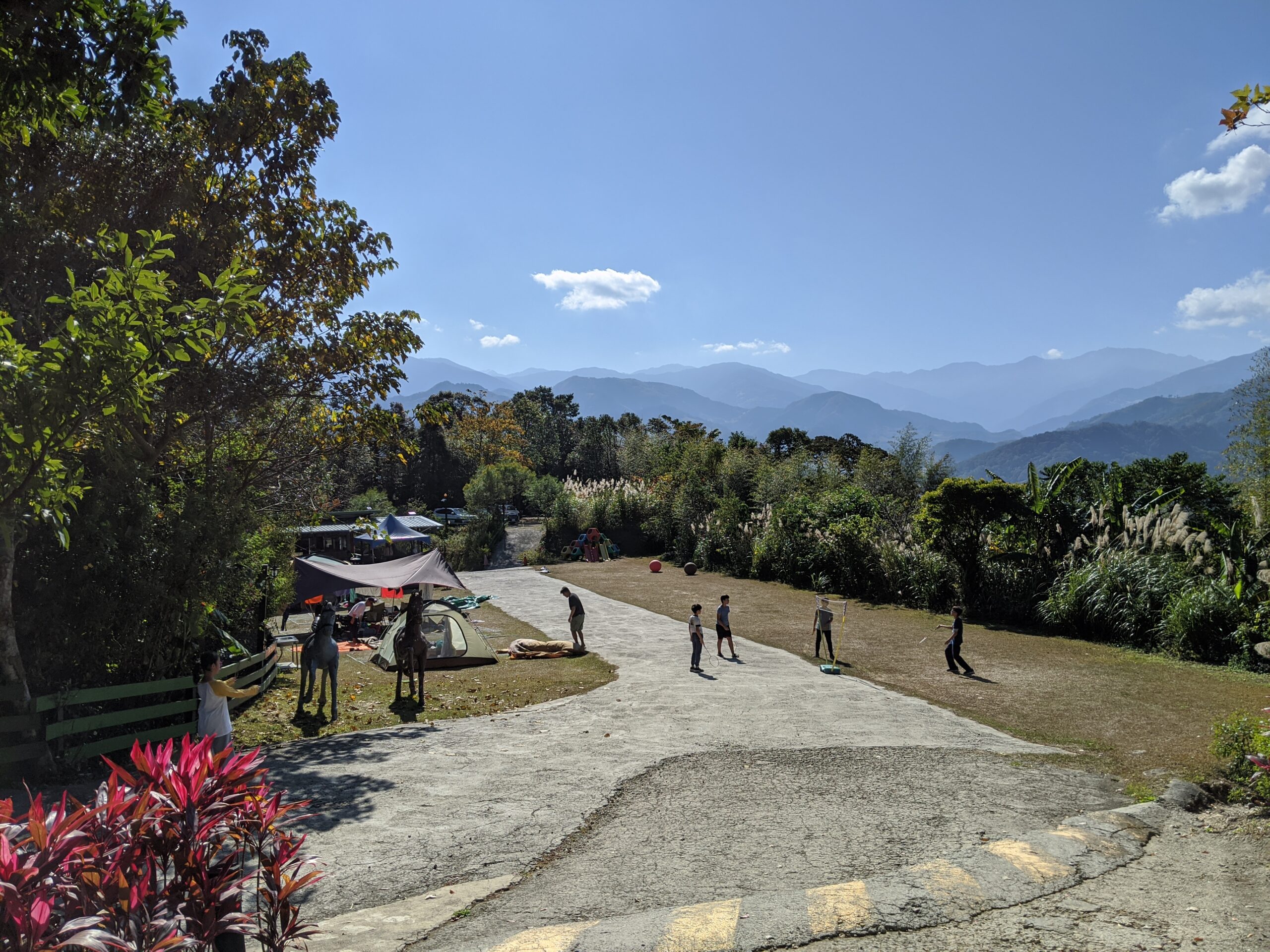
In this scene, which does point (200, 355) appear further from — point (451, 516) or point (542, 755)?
point (451, 516)

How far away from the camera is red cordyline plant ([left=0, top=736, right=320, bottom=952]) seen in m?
2.50

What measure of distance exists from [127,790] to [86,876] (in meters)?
0.38

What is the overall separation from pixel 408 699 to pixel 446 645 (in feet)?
11.6

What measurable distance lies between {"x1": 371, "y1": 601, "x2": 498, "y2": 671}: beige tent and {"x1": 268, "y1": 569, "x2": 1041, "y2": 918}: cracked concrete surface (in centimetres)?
323

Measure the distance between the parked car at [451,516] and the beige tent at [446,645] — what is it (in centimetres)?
2222

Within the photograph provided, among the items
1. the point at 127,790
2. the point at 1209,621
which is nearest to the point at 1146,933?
the point at 127,790

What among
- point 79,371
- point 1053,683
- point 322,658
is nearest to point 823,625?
point 1053,683

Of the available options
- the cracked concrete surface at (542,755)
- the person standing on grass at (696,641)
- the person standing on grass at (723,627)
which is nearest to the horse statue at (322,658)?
the cracked concrete surface at (542,755)

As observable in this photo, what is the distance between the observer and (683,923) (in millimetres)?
5047

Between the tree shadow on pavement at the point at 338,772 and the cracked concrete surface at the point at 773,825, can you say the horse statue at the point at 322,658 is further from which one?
the cracked concrete surface at the point at 773,825

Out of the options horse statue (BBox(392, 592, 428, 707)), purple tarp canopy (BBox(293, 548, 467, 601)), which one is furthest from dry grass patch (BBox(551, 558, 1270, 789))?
horse statue (BBox(392, 592, 428, 707))

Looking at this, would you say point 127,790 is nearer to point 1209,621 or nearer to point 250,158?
point 250,158

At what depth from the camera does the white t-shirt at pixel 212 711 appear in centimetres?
731

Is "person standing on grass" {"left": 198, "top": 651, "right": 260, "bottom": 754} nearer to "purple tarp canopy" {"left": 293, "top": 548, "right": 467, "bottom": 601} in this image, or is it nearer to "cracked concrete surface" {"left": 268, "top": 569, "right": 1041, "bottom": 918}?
"cracked concrete surface" {"left": 268, "top": 569, "right": 1041, "bottom": 918}
